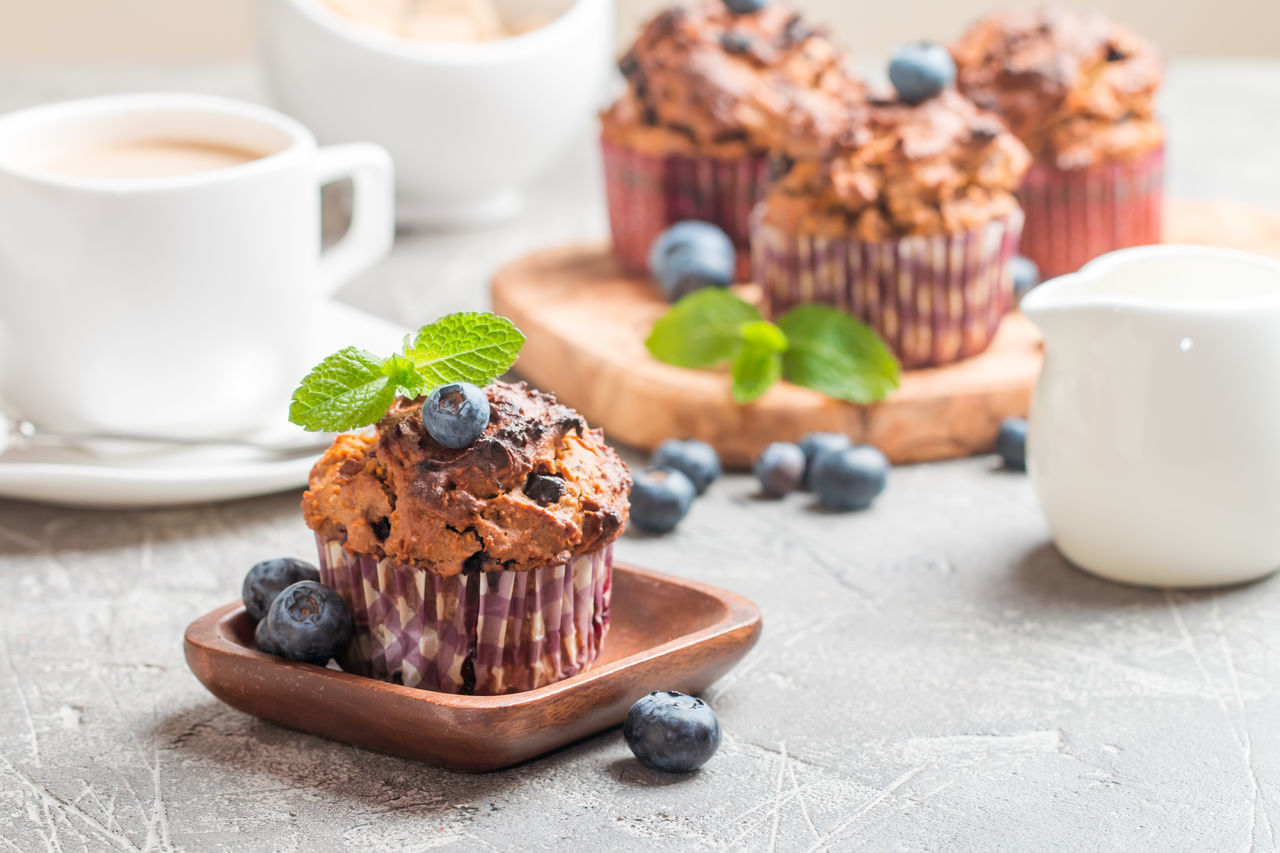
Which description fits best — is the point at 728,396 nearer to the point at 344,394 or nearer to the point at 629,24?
the point at 344,394

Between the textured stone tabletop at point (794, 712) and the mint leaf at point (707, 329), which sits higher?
the mint leaf at point (707, 329)

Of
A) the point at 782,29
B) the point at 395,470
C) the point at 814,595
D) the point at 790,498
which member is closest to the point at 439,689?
the point at 395,470

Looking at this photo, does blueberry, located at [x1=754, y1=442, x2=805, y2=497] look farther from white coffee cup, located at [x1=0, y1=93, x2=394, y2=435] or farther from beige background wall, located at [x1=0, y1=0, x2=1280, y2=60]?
beige background wall, located at [x1=0, y1=0, x2=1280, y2=60]

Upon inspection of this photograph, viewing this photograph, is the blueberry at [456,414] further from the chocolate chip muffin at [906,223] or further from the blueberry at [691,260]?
the blueberry at [691,260]

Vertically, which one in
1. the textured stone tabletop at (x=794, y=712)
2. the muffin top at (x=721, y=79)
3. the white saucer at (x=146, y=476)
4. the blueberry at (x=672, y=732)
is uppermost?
the muffin top at (x=721, y=79)

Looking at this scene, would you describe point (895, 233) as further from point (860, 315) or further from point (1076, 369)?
point (1076, 369)

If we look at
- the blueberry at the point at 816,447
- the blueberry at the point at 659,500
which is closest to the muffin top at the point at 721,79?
the blueberry at the point at 816,447

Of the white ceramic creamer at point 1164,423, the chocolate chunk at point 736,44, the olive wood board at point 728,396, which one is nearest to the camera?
the white ceramic creamer at point 1164,423

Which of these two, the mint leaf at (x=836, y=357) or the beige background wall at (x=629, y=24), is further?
the beige background wall at (x=629, y=24)

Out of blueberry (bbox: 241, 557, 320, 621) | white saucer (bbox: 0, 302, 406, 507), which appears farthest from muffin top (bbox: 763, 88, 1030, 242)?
blueberry (bbox: 241, 557, 320, 621)
